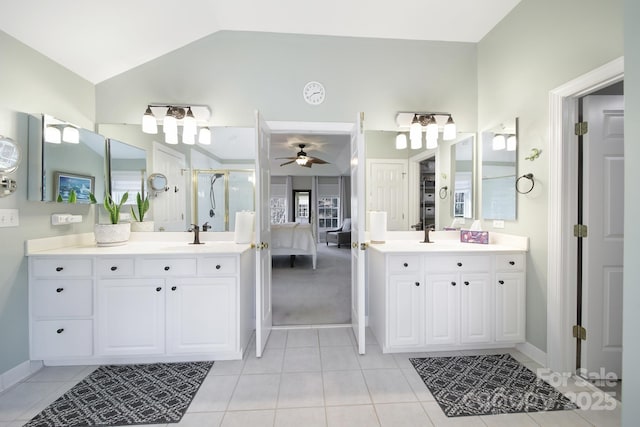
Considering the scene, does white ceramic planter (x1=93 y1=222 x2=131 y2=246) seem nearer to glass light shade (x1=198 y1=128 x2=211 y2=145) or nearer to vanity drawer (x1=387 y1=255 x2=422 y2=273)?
glass light shade (x1=198 y1=128 x2=211 y2=145)

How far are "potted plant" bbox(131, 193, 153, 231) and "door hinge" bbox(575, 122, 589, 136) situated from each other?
370 centimetres

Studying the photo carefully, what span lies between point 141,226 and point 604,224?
3.88m

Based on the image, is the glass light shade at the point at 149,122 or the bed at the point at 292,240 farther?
the bed at the point at 292,240

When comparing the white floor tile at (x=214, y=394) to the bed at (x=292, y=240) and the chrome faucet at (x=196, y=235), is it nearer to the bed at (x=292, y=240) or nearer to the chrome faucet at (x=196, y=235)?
the chrome faucet at (x=196, y=235)

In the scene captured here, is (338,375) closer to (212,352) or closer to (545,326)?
(212,352)

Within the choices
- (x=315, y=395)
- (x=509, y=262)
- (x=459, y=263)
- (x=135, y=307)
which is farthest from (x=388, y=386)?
(x=135, y=307)

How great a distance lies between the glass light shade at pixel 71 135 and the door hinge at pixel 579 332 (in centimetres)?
423

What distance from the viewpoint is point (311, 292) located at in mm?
4090

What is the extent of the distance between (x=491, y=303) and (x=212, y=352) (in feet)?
7.64

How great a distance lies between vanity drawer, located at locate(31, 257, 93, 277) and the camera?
2.08 m

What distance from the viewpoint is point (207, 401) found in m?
1.78

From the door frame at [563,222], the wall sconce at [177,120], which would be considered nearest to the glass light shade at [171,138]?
the wall sconce at [177,120]

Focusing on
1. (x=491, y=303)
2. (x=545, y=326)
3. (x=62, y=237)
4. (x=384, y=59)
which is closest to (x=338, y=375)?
(x=491, y=303)

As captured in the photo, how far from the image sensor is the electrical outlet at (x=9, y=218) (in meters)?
1.90
